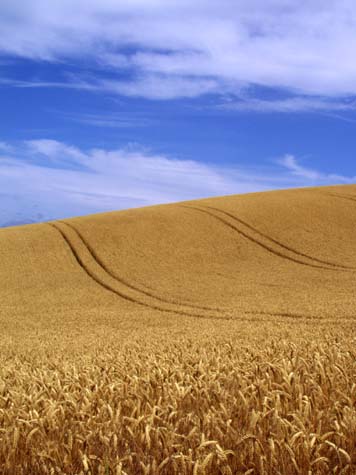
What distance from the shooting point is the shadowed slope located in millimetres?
22500

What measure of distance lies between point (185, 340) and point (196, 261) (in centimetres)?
1967

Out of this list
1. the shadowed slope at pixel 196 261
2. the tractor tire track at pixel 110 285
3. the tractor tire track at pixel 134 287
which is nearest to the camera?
the tractor tire track at pixel 110 285

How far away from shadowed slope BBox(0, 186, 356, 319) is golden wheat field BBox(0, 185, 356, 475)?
13 centimetres

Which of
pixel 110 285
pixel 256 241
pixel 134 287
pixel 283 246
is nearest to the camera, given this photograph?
pixel 134 287

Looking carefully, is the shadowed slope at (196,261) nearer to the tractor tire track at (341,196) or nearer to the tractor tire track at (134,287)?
the tractor tire track at (134,287)

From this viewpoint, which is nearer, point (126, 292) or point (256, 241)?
point (126, 292)

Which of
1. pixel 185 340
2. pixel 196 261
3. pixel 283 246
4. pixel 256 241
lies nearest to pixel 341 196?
pixel 256 241

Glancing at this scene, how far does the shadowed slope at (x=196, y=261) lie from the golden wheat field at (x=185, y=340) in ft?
0.42

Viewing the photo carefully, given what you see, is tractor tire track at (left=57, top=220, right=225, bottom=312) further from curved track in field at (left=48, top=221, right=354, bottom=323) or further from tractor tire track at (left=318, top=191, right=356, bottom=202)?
tractor tire track at (left=318, top=191, right=356, bottom=202)

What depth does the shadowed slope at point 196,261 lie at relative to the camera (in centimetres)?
2250

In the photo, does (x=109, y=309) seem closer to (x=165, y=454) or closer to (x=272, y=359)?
(x=272, y=359)

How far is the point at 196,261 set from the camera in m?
30.6

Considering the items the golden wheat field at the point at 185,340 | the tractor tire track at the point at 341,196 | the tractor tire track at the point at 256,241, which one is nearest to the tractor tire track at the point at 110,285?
the golden wheat field at the point at 185,340

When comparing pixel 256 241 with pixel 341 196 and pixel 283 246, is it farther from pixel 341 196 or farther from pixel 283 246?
pixel 341 196
